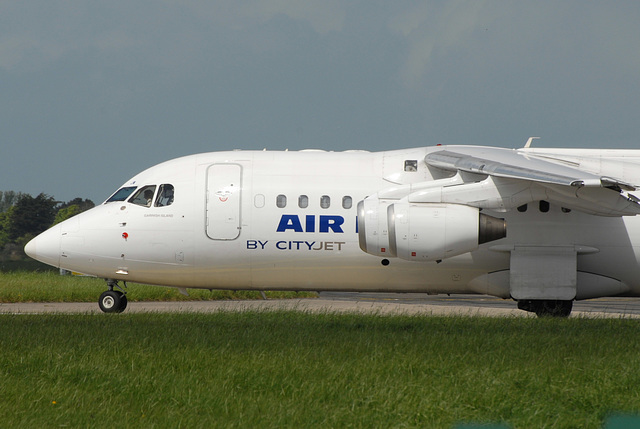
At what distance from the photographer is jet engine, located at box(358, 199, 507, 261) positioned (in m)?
13.8

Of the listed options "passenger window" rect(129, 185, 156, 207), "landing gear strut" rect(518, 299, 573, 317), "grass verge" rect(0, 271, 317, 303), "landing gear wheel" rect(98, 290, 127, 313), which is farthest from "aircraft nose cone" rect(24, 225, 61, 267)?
"landing gear strut" rect(518, 299, 573, 317)

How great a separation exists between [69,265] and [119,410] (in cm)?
936

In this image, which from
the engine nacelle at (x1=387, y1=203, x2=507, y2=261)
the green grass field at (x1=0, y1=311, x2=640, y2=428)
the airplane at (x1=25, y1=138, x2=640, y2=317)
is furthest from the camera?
the airplane at (x1=25, y1=138, x2=640, y2=317)

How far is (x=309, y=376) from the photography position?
324 inches

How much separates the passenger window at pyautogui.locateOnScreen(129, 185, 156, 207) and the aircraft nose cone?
66.2 inches

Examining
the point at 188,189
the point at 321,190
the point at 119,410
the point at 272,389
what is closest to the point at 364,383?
the point at 272,389

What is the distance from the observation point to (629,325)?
1379 cm

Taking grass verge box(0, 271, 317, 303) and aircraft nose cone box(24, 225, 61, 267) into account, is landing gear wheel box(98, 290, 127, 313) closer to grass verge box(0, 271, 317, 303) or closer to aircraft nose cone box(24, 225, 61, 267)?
aircraft nose cone box(24, 225, 61, 267)

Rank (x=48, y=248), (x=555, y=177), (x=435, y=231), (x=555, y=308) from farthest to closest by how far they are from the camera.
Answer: (x=48, y=248)
(x=555, y=308)
(x=435, y=231)
(x=555, y=177)

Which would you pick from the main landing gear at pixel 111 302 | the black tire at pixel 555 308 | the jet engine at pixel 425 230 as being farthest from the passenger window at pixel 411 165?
the main landing gear at pixel 111 302

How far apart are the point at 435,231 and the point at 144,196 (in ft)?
20.2

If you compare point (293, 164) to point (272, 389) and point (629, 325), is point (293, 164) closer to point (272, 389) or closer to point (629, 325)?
point (629, 325)

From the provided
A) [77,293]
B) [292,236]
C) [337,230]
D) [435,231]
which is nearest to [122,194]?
[292,236]

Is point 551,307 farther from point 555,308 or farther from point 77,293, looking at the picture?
point 77,293
